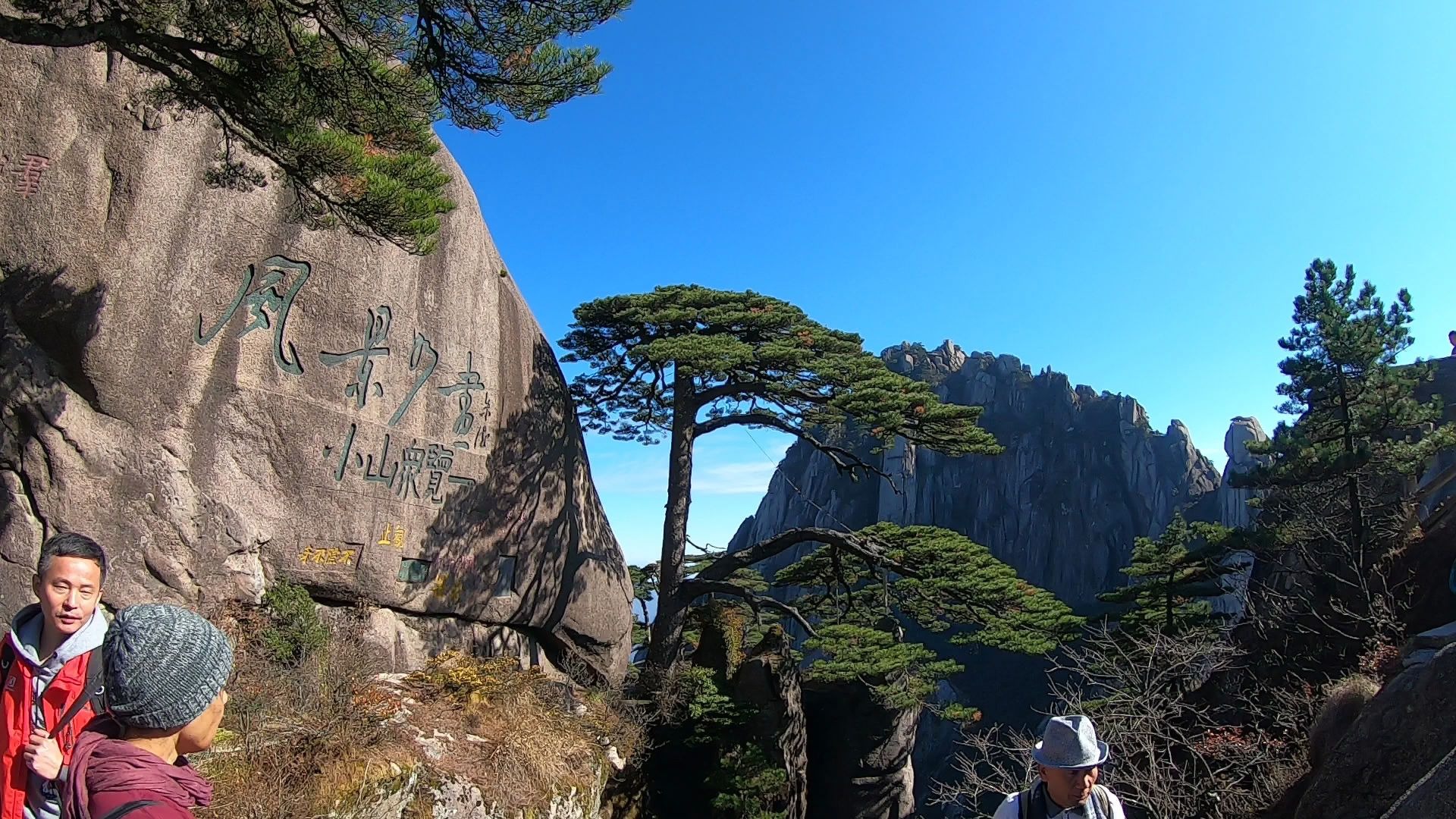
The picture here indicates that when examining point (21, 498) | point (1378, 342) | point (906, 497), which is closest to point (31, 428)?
point (21, 498)

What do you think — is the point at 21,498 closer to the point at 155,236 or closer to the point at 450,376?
the point at 155,236

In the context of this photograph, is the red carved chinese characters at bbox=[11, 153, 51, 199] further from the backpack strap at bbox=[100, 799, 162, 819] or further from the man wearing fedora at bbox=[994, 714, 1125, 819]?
the man wearing fedora at bbox=[994, 714, 1125, 819]

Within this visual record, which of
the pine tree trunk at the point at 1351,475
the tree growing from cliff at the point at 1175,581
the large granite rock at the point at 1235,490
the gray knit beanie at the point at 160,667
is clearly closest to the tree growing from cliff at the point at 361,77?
the gray knit beanie at the point at 160,667

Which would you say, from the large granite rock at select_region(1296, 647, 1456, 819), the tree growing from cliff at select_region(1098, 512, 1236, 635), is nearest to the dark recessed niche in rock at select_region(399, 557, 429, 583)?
Answer: the large granite rock at select_region(1296, 647, 1456, 819)

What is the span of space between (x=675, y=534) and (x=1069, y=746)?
8.05m

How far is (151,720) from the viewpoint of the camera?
1.35 meters

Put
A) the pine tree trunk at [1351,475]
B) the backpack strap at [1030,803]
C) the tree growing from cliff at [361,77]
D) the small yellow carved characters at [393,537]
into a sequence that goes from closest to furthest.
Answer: the backpack strap at [1030,803], the tree growing from cliff at [361,77], the small yellow carved characters at [393,537], the pine tree trunk at [1351,475]

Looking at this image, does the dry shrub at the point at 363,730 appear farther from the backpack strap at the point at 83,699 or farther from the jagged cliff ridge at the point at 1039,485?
the jagged cliff ridge at the point at 1039,485

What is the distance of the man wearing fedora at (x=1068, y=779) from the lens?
210 cm

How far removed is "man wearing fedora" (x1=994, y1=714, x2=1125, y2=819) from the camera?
6.88ft

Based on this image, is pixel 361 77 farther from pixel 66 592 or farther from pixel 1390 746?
pixel 1390 746

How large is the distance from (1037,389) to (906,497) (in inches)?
383

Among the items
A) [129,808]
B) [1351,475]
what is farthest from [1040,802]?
[1351,475]

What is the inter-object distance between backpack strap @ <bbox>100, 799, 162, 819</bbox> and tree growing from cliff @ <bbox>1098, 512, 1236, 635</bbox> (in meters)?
12.4
